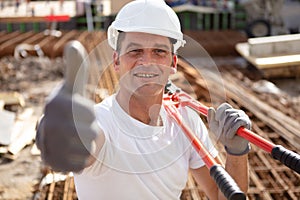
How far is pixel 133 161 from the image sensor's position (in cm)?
188

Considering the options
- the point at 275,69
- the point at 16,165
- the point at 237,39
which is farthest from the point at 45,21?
the point at 16,165

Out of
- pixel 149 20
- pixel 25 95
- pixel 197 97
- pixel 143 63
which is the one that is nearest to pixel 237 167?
pixel 143 63

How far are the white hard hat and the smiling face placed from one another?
34 millimetres

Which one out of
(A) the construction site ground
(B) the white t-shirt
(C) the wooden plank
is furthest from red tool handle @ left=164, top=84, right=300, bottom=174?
(C) the wooden plank

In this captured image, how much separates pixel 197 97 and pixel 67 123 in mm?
6049

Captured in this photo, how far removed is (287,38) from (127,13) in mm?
7703

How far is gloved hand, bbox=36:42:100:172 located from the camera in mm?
1310

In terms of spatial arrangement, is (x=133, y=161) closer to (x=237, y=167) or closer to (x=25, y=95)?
(x=237, y=167)

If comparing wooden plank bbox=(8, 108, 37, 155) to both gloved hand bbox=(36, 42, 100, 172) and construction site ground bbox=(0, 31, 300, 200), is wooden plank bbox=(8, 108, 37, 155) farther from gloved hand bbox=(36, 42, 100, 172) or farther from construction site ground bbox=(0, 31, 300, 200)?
gloved hand bbox=(36, 42, 100, 172)

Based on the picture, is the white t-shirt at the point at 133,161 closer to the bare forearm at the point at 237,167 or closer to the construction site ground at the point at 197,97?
the bare forearm at the point at 237,167

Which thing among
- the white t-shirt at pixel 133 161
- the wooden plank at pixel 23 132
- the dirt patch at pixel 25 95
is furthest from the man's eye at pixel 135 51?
the wooden plank at pixel 23 132

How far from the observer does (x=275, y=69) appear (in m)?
9.44

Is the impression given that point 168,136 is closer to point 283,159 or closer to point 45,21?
point 283,159

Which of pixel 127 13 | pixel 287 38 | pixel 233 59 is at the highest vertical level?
pixel 127 13
